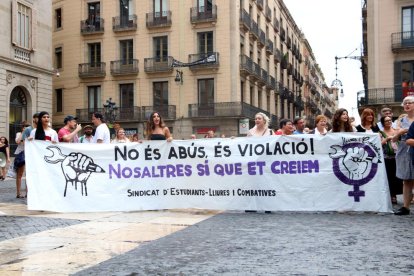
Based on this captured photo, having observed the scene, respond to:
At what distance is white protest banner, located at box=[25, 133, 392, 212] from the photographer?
26.5 feet

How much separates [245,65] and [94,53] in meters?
12.6

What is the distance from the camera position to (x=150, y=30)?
3844 cm

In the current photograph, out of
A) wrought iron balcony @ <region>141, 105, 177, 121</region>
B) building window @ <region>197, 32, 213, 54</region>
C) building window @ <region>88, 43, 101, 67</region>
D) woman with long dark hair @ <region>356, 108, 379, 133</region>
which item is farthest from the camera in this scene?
building window @ <region>88, 43, 101, 67</region>

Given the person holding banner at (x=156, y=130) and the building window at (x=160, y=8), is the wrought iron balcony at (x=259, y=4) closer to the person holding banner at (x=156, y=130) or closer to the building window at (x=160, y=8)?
the building window at (x=160, y=8)

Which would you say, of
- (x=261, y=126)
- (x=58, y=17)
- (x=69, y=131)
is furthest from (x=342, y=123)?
(x=58, y=17)

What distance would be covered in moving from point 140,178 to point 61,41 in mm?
36508

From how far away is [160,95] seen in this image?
38.2 m

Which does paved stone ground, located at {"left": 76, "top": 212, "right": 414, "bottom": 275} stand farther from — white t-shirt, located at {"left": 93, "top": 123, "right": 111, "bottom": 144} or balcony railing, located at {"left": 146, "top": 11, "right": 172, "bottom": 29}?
balcony railing, located at {"left": 146, "top": 11, "right": 172, "bottom": 29}

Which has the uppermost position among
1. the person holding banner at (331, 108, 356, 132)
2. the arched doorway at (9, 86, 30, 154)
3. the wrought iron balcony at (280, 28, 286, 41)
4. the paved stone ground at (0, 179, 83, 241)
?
the wrought iron balcony at (280, 28, 286, 41)

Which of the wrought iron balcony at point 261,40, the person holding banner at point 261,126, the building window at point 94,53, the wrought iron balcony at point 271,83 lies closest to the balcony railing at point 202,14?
the wrought iron balcony at point 261,40

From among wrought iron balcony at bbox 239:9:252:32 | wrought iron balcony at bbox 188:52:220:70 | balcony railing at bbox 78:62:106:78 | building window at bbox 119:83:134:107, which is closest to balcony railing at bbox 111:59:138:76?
balcony railing at bbox 78:62:106:78

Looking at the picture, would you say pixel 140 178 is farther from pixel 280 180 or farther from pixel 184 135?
Answer: pixel 184 135

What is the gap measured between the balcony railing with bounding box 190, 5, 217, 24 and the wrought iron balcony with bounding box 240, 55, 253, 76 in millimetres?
3596

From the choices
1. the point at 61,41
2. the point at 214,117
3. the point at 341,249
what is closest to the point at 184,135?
the point at 214,117
